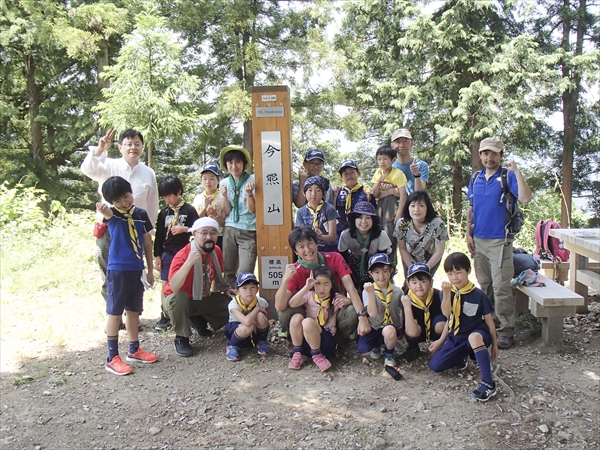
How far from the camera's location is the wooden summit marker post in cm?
471

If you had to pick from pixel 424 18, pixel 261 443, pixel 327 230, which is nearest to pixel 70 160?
pixel 424 18

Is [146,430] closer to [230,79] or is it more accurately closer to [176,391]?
[176,391]

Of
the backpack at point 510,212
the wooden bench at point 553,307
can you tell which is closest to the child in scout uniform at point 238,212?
the backpack at point 510,212

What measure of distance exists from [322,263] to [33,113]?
15.1 meters

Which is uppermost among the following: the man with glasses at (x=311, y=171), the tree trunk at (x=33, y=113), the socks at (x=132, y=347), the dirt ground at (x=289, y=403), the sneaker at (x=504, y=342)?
the tree trunk at (x=33, y=113)

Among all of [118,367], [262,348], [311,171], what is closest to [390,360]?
[262,348]

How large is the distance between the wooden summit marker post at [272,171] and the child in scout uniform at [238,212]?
0.10m

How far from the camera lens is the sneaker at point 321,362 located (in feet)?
12.3

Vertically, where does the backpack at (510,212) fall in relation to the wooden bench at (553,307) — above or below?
above

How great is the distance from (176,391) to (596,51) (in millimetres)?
14140

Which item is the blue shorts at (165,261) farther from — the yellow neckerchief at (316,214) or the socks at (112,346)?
the yellow neckerchief at (316,214)

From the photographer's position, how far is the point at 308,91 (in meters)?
15.5

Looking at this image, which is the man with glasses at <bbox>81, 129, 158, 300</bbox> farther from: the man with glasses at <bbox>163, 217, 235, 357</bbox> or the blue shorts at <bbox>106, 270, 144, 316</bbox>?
the man with glasses at <bbox>163, 217, 235, 357</bbox>

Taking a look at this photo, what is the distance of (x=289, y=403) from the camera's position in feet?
10.8
